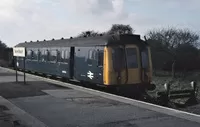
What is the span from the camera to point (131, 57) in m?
18.3

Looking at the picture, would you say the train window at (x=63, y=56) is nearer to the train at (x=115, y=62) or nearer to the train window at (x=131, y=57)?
the train at (x=115, y=62)

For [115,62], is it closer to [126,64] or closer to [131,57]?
[126,64]

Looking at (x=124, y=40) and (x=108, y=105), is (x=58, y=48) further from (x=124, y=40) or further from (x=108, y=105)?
(x=108, y=105)

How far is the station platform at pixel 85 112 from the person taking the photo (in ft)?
30.8

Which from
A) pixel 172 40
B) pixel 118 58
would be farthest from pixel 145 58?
pixel 172 40

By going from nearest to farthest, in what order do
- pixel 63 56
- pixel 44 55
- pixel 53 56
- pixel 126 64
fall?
pixel 126 64, pixel 63 56, pixel 53 56, pixel 44 55

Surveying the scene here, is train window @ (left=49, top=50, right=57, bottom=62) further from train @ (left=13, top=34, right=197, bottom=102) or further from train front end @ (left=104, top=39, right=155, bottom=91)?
train front end @ (left=104, top=39, right=155, bottom=91)

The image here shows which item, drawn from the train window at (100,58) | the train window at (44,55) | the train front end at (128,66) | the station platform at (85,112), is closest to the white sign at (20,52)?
the train window at (100,58)

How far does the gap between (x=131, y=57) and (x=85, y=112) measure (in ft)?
25.5

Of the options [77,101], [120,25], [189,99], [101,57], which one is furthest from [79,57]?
[120,25]

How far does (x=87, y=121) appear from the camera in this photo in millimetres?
9602

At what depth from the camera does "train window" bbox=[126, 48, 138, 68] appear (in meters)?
18.2

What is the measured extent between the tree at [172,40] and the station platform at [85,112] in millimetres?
36352

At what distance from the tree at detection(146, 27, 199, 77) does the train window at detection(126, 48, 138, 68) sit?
103 feet
